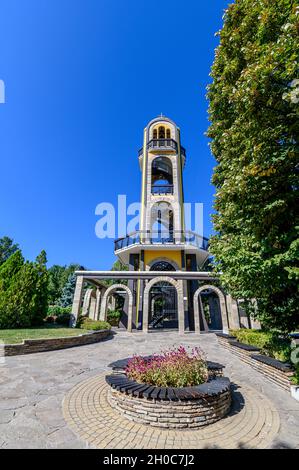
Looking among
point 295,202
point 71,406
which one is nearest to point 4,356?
point 71,406

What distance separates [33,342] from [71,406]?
5383 mm

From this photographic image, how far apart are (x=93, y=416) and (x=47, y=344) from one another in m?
6.22

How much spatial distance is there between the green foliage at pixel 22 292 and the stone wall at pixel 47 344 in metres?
3.95

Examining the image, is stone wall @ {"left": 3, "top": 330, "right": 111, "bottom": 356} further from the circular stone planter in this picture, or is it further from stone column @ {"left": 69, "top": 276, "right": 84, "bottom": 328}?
the circular stone planter

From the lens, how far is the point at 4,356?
317 inches

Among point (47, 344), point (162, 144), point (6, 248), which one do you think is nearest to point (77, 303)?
point (47, 344)

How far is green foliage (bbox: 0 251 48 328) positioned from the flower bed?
984 centimetres

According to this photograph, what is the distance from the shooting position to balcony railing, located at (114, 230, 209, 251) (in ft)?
57.9

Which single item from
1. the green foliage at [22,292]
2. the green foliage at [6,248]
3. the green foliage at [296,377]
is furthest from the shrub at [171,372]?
the green foliage at [6,248]

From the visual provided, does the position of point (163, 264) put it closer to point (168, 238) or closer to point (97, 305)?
point (168, 238)

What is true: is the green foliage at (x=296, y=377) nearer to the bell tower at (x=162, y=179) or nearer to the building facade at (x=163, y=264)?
the building facade at (x=163, y=264)

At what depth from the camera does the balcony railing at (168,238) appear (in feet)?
57.9

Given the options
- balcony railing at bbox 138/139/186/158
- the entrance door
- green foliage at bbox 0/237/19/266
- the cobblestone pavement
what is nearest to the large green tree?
the cobblestone pavement
